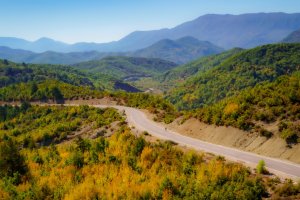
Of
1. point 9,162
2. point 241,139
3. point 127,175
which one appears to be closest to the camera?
point 127,175

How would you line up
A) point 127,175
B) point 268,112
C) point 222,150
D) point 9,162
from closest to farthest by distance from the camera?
point 127,175
point 9,162
point 222,150
point 268,112

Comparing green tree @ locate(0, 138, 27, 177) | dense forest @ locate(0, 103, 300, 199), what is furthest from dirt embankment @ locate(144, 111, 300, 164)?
green tree @ locate(0, 138, 27, 177)

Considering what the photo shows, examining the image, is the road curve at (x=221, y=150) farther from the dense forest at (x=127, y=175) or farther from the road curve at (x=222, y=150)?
the dense forest at (x=127, y=175)

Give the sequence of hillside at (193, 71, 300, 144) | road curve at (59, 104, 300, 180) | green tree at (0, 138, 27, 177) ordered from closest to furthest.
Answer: road curve at (59, 104, 300, 180) < green tree at (0, 138, 27, 177) < hillside at (193, 71, 300, 144)

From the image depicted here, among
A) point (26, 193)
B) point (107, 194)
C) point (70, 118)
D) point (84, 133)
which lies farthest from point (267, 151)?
point (70, 118)

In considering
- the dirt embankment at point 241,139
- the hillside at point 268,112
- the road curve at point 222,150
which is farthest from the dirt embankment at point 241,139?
the road curve at point 222,150

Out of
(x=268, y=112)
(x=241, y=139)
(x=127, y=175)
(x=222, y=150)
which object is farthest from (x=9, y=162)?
(x=268, y=112)

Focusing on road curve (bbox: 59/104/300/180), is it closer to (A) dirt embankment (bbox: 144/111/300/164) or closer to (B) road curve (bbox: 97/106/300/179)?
(B) road curve (bbox: 97/106/300/179)

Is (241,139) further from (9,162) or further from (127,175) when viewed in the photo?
(9,162)

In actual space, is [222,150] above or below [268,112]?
below
